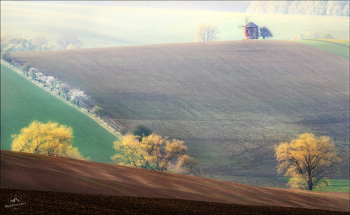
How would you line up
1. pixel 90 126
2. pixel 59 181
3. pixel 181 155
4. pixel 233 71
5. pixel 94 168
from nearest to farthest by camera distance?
pixel 59 181
pixel 94 168
pixel 181 155
pixel 90 126
pixel 233 71

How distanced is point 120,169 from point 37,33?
924 centimetres

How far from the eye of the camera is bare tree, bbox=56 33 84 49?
600 inches

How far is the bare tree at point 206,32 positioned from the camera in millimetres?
14773

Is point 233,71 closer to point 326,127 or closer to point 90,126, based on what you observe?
point 326,127

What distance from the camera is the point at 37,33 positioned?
1520 centimetres

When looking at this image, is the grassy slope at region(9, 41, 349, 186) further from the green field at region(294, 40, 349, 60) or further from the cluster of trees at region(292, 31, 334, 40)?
the cluster of trees at region(292, 31, 334, 40)

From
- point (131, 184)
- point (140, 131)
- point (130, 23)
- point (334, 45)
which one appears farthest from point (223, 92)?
point (131, 184)

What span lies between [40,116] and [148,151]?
5.55m

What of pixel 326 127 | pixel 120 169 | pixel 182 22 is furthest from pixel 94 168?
pixel 326 127

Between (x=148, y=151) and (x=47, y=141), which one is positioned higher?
(x=47, y=141)

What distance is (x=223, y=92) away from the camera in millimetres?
14008

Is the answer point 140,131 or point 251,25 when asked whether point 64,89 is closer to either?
point 140,131

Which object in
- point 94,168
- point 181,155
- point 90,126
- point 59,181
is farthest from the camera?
point 90,126

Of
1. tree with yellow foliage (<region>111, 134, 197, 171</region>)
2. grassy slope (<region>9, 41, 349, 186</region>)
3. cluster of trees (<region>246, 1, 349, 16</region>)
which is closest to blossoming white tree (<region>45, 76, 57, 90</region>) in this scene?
grassy slope (<region>9, 41, 349, 186</region>)
